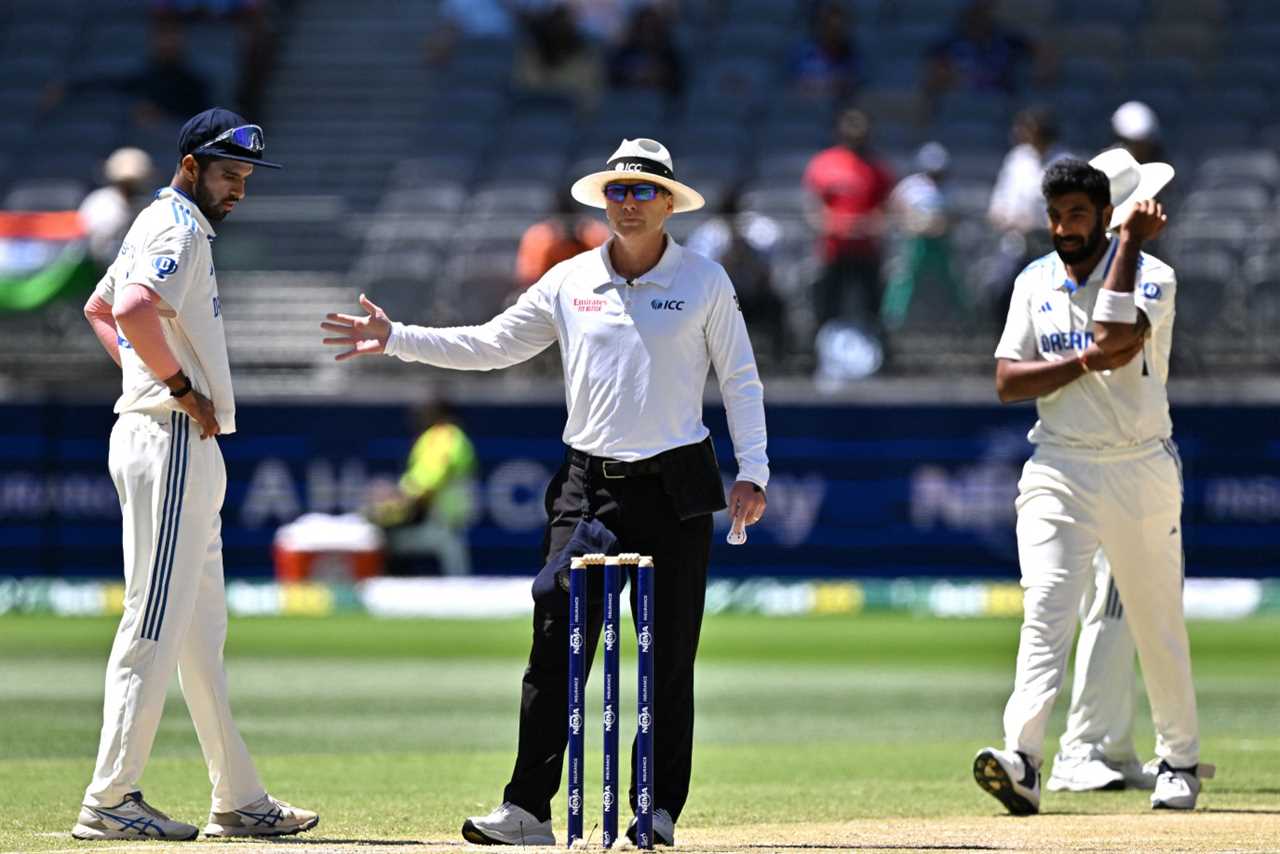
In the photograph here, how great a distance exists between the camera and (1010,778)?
8648mm

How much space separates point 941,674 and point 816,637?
115 inches

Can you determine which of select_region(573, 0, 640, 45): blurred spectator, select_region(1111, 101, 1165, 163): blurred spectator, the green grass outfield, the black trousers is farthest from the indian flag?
the black trousers

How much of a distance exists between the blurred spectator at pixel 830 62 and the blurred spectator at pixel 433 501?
580 cm

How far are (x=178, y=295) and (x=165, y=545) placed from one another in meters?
0.80

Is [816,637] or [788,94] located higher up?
[788,94]

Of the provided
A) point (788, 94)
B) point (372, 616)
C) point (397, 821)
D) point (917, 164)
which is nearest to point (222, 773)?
point (397, 821)

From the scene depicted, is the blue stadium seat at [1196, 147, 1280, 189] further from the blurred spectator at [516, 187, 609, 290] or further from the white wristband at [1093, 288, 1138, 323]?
the white wristband at [1093, 288, 1138, 323]

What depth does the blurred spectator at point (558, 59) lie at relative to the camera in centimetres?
2467

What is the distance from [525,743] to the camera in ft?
25.6

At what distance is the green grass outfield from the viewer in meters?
9.24

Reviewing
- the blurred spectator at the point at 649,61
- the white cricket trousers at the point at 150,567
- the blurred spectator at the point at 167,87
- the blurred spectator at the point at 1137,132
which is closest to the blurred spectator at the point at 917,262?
the blurred spectator at the point at 649,61

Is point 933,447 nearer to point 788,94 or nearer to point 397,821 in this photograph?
point 788,94

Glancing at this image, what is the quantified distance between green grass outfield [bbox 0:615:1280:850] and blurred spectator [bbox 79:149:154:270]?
310cm

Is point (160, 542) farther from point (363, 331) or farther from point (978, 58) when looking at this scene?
point (978, 58)
